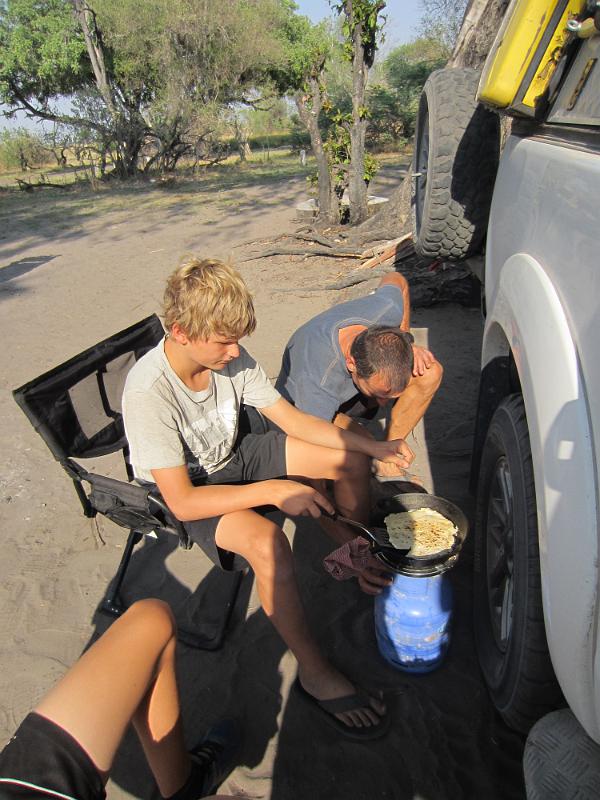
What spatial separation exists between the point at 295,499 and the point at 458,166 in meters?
2.13

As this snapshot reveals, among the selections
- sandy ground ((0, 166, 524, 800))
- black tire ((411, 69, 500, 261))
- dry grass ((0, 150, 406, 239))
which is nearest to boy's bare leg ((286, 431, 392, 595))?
sandy ground ((0, 166, 524, 800))

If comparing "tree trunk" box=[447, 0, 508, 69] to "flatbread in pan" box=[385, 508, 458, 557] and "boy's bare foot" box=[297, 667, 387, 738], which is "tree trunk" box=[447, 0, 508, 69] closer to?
"flatbread in pan" box=[385, 508, 458, 557]

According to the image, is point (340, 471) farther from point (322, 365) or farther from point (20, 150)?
point (20, 150)

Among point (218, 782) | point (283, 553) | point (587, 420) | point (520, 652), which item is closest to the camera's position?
point (587, 420)

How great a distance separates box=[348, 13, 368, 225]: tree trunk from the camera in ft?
25.4

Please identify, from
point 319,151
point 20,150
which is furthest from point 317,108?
point 20,150

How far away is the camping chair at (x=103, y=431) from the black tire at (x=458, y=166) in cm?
173

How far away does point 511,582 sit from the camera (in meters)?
1.62

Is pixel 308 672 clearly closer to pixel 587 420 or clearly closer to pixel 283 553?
pixel 283 553

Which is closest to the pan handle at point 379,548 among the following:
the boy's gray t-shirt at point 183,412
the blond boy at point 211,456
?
the blond boy at point 211,456

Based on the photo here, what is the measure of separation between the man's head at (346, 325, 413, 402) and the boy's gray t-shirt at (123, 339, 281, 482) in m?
0.38

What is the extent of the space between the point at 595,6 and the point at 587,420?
3.77 ft

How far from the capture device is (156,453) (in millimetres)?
1758

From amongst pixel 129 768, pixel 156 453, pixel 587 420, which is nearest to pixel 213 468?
pixel 156 453
